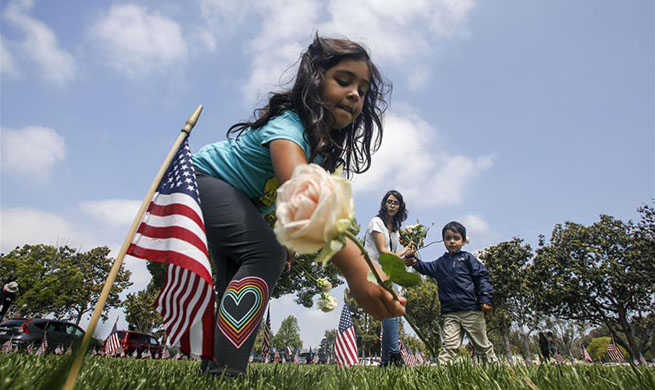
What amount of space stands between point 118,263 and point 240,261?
1061 mm

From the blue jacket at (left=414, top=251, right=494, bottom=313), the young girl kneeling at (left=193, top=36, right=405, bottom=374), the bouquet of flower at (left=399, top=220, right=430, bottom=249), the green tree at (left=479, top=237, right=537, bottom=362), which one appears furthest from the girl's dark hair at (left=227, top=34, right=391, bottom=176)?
the green tree at (left=479, top=237, right=537, bottom=362)

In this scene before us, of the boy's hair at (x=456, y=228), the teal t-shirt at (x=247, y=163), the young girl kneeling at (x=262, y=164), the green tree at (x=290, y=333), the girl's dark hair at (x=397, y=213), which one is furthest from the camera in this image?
the green tree at (x=290, y=333)

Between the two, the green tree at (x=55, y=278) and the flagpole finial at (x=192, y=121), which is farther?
the green tree at (x=55, y=278)

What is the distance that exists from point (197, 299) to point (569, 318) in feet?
107

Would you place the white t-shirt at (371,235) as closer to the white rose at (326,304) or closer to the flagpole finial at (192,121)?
the white rose at (326,304)

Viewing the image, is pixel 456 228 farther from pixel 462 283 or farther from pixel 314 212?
pixel 314 212

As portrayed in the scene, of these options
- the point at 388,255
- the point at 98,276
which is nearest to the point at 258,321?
the point at 388,255

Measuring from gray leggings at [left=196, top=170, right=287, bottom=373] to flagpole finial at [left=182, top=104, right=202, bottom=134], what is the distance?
651 mm

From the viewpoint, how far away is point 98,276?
3359cm

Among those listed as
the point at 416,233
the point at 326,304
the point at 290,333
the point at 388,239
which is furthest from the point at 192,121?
the point at 290,333

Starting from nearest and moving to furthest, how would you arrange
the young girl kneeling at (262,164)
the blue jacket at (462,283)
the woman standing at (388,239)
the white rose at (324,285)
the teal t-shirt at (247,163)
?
the young girl kneeling at (262,164) < the teal t-shirt at (247,163) < the white rose at (324,285) < the woman standing at (388,239) < the blue jacket at (462,283)

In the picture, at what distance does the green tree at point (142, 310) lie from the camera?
3009 cm

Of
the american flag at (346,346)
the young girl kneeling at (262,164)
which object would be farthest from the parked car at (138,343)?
the young girl kneeling at (262,164)

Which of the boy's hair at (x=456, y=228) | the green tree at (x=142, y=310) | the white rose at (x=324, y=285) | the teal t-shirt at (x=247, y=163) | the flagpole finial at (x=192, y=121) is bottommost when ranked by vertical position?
the white rose at (x=324, y=285)
